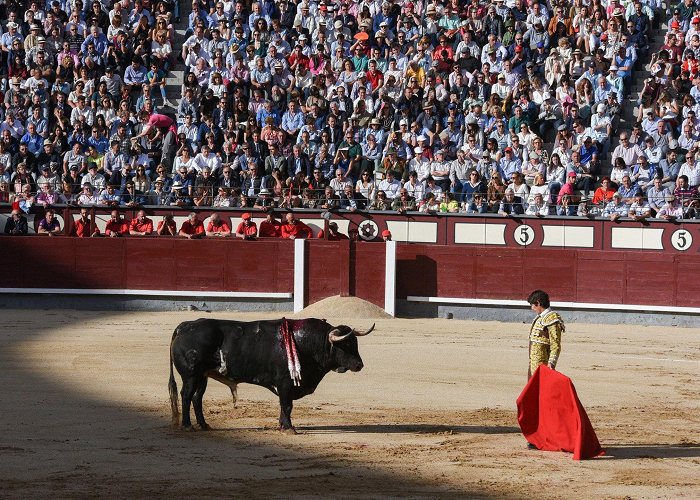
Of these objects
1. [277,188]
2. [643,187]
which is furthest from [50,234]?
[643,187]

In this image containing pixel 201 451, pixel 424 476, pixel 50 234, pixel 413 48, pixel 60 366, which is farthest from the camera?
pixel 413 48

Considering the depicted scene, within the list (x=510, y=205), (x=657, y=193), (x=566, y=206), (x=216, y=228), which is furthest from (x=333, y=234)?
(x=657, y=193)

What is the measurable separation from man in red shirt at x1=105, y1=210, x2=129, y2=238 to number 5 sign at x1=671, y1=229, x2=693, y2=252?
8156mm

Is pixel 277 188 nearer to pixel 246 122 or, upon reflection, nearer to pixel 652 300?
pixel 246 122

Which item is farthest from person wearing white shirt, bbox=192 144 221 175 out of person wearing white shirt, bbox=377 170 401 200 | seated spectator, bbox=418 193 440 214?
seated spectator, bbox=418 193 440 214

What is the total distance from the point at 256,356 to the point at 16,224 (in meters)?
11.5

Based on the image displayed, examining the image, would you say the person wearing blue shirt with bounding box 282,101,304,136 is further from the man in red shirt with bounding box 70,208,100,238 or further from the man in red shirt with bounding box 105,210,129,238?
the man in red shirt with bounding box 70,208,100,238

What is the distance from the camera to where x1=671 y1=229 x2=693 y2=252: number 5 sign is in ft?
63.5

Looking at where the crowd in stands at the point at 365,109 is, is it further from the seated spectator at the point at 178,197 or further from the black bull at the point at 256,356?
the black bull at the point at 256,356

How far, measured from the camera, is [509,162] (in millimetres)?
20203

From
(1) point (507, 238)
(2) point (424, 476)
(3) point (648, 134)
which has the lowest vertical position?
(2) point (424, 476)

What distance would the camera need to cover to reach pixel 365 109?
21.8 m

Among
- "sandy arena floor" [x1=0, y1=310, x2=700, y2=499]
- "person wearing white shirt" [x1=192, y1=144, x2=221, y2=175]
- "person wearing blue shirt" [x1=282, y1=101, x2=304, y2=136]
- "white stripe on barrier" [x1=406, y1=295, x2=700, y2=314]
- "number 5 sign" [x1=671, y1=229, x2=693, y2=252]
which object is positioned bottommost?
"sandy arena floor" [x1=0, y1=310, x2=700, y2=499]

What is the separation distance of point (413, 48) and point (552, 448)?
13903mm
